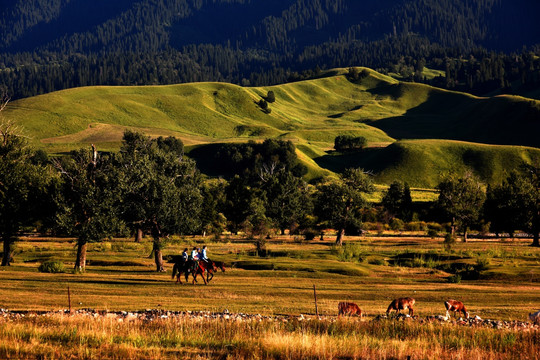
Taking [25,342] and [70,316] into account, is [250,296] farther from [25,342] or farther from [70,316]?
[25,342]

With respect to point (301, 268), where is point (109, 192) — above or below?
above

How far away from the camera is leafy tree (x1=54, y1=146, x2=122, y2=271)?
1924 inches

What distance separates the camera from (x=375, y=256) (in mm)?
67500

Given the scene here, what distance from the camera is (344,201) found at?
92.4m

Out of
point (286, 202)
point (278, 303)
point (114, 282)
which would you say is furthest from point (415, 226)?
point (278, 303)

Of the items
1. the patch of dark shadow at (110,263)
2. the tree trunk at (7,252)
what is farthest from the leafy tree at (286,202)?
the tree trunk at (7,252)

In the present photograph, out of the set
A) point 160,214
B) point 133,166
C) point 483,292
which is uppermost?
point 133,166

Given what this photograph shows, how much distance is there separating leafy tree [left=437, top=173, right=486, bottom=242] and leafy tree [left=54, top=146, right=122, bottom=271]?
67.9 meters

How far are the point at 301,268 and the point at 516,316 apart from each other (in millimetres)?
26178

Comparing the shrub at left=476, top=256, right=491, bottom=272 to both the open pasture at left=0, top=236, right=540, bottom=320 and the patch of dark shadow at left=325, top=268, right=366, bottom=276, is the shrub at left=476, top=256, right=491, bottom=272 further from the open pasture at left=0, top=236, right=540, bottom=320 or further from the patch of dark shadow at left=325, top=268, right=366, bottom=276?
the patch of dark shadow at left=325, top=268, right=366, bottom=276

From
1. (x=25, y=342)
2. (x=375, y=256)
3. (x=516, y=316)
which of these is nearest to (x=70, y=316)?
(x=25, y=342)

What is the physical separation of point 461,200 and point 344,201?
23611 millimetres

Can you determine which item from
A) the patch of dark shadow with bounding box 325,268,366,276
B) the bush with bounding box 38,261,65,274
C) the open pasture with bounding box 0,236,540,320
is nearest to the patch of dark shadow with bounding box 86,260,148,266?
the open pasture with bounding box 0,236,540,320

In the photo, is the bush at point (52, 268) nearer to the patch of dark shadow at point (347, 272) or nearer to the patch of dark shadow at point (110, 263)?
the patch of dark shadow at point (110, 263)
